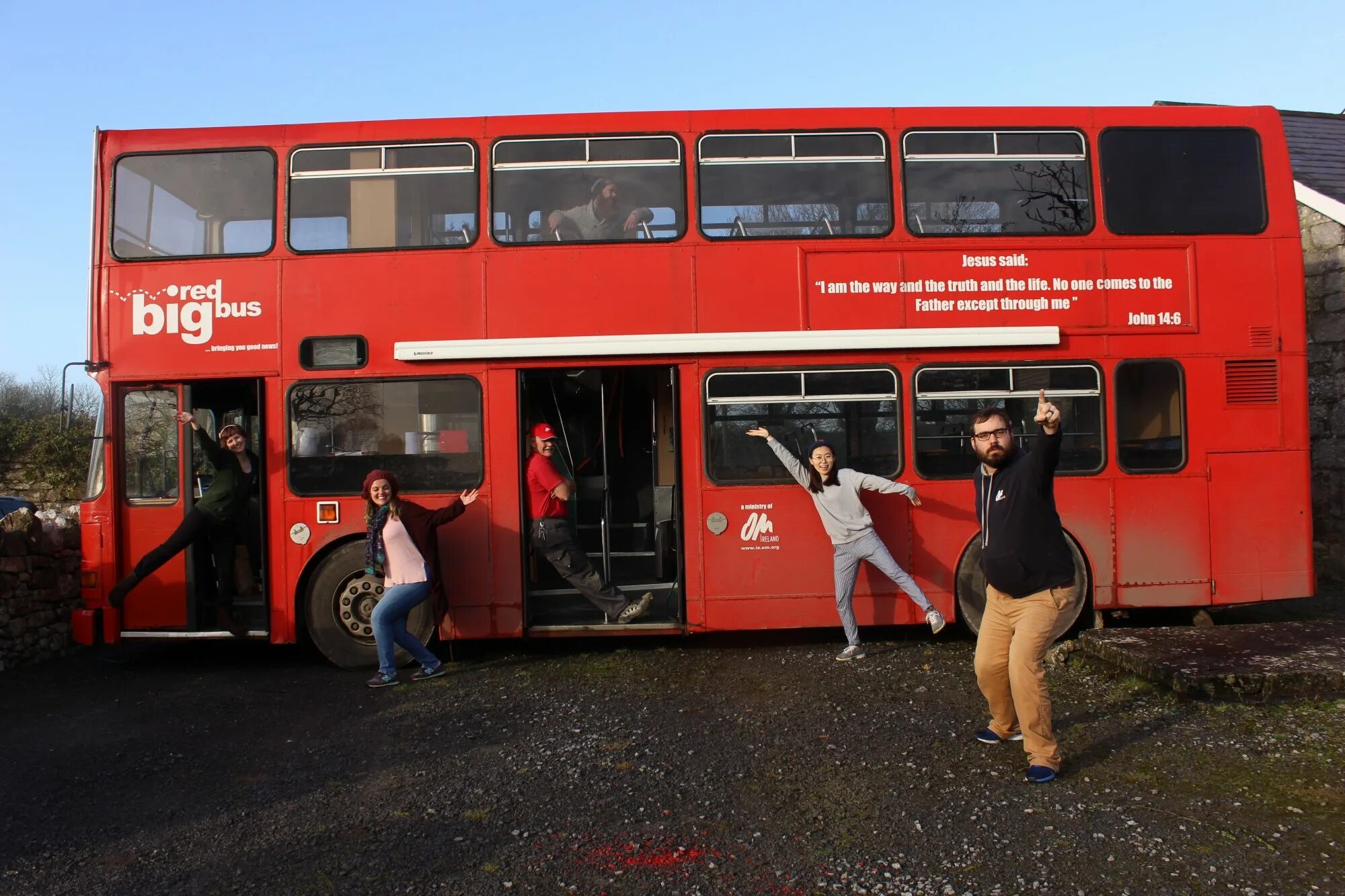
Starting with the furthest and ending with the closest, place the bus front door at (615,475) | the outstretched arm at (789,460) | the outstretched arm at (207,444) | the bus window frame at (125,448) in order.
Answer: the bus front door at (615,475)
the bus window frame at (125,448)
the outstretched arm at (207,444)
the outstretched arm at (789,460)

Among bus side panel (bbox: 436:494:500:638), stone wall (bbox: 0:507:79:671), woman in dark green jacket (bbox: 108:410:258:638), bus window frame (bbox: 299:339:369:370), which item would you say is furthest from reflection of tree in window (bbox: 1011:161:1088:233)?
stone wall (bbox: 0:507:79:671)

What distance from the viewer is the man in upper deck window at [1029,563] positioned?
15.6 feet

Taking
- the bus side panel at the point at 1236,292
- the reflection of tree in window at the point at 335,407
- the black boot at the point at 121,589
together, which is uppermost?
the bus side panel at the point at 1236,292

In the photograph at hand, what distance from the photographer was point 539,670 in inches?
293

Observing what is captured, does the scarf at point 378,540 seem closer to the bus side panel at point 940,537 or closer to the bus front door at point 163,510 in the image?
the bus front door at point 163,510

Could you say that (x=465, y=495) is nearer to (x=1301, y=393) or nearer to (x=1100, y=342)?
(x=1100, y=342)

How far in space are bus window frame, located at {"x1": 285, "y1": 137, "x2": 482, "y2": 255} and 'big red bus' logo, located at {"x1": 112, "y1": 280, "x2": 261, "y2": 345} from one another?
613 millimetres

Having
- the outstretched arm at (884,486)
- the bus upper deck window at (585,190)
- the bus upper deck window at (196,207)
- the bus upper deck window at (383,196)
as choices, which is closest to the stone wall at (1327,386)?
the outstretched arm at (884,486)

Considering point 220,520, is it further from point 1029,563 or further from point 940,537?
point 1029,563

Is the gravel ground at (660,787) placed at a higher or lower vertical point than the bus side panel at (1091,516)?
lower

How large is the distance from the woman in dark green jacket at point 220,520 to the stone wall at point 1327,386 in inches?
428

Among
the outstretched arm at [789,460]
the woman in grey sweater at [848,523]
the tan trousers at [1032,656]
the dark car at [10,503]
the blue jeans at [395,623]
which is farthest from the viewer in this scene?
the dark car at [10,503]

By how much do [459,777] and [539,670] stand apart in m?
2.37

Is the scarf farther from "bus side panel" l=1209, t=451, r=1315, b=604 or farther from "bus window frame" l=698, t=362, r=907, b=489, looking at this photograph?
"bus side panel" l=1209, t=451, r=1315, b=604
